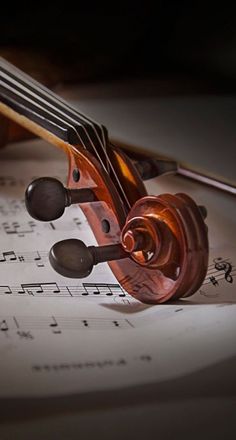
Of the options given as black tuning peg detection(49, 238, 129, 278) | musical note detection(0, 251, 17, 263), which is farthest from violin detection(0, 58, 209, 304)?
musical note detection(0, 251, 17, 263)

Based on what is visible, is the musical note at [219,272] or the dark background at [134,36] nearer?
the musical note at [219,272]

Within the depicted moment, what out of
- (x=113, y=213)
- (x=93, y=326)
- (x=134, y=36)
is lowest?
(x=93, y=326)

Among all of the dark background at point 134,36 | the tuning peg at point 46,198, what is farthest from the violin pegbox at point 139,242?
the dark background at point 134,36

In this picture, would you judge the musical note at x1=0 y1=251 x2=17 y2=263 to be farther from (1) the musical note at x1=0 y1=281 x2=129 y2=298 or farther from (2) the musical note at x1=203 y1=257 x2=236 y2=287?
(2) the musical note at x1=203 y1=257 x2=236 y2=287

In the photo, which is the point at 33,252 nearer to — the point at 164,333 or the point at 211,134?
the point at 164,333

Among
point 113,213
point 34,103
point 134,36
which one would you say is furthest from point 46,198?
point 134,36

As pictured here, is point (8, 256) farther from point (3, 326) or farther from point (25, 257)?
point (3, 326)

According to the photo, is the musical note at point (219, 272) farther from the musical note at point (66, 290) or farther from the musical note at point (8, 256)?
the musical note at point (8, 256)
